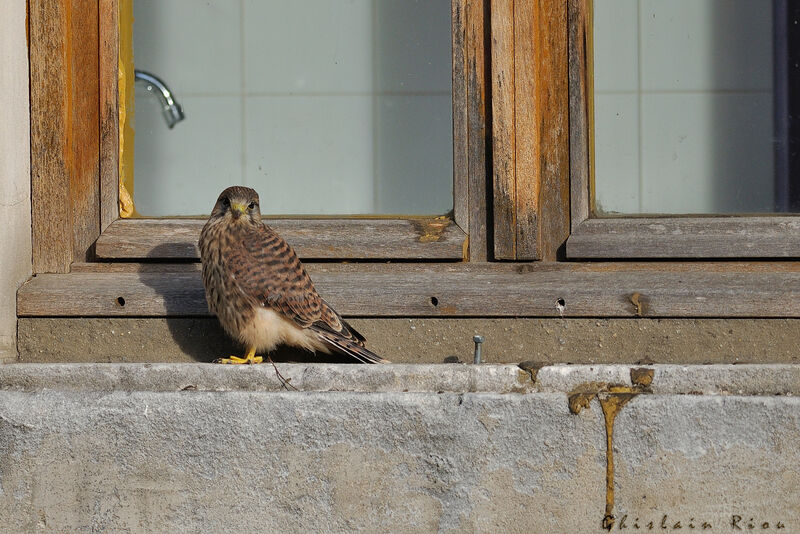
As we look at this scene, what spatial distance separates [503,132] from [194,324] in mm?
1271

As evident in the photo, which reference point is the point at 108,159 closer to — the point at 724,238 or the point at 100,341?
the point at 100,341

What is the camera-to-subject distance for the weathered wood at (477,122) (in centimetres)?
336

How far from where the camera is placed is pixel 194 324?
11.2ft

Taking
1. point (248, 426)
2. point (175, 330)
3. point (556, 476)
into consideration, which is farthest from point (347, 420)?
point (175, 330)

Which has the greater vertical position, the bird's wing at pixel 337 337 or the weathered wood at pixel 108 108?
the weathered wood at pixel 108 108

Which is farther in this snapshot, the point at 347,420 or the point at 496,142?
the point at 496,142

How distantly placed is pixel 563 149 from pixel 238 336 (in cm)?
128

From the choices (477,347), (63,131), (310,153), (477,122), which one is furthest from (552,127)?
(63,131)

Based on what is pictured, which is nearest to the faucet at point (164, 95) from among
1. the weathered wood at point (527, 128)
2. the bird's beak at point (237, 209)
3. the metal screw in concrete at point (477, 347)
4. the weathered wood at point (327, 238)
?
the weathered wood at point (327, 238)

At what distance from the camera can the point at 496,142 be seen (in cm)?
333

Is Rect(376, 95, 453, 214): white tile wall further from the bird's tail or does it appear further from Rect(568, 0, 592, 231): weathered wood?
the bird's tail

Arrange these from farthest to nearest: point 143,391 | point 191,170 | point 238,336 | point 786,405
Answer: point 191,170 < point 238,336 < point 143,391 < point 786,405

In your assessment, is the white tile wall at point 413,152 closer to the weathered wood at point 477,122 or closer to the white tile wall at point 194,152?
the weathered wood at point 477,122

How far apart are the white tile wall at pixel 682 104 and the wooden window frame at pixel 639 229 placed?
0.19m
